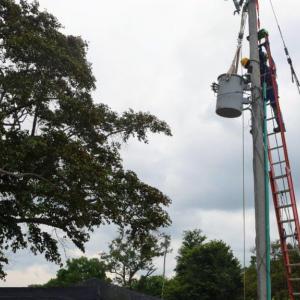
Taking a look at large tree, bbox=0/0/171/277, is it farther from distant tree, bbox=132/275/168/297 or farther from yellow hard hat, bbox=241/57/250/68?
distant tree, bbox=132/275/168/297

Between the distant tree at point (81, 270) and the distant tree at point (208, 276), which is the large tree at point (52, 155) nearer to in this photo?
the distant tree at point (208, 276)

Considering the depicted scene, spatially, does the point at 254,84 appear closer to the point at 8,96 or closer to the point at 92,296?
the point at 92,296

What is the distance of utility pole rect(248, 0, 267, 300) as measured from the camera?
21.7 ft

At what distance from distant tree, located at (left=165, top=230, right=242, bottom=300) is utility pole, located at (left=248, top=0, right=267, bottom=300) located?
141 feet

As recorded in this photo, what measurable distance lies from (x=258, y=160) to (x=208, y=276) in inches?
1745

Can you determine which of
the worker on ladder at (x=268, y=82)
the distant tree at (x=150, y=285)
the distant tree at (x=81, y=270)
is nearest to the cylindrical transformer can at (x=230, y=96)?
the worker on ladder at (x=268, y=82)

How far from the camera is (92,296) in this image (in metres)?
8.12

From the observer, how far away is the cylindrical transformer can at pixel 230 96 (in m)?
7.48

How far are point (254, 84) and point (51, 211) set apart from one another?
361 inches

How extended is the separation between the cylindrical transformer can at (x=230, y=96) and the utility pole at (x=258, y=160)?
209 millimetres

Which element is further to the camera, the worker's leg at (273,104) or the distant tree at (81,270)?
the distant tree at (81,270)

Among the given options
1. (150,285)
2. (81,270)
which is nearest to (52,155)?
(150,285)

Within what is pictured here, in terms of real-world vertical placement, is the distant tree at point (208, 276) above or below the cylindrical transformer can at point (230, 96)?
above

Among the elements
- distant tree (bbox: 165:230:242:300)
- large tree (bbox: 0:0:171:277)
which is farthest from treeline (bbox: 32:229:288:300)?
large tree (bbox: 0:0:171:277)
